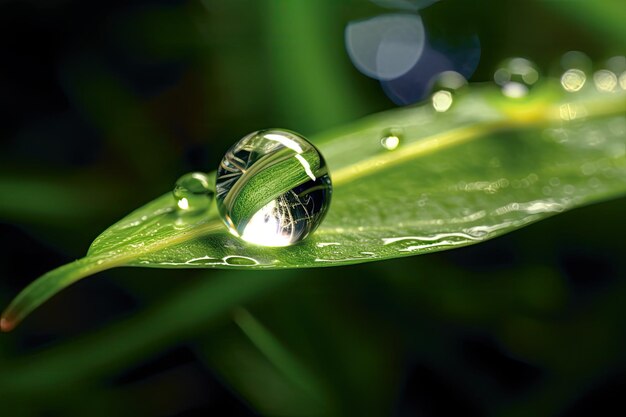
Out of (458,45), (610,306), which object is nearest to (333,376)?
(610,306)

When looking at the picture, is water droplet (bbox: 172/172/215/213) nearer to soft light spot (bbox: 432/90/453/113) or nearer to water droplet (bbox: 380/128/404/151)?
water droplet (bbox: 380/128/404/151)

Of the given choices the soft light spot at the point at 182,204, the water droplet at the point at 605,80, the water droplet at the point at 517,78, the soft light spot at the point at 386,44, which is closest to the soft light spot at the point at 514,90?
the water droplet at the point at 517,78

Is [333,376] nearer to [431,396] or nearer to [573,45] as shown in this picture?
[431,396]

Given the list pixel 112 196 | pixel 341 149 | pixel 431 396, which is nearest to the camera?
pixel 341 149

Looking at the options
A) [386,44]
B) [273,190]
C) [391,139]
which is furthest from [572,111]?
[386,44]

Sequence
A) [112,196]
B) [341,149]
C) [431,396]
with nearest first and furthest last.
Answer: [341,149] < [431,396] < [112,196]

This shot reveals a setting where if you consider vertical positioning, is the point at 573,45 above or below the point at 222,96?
above
